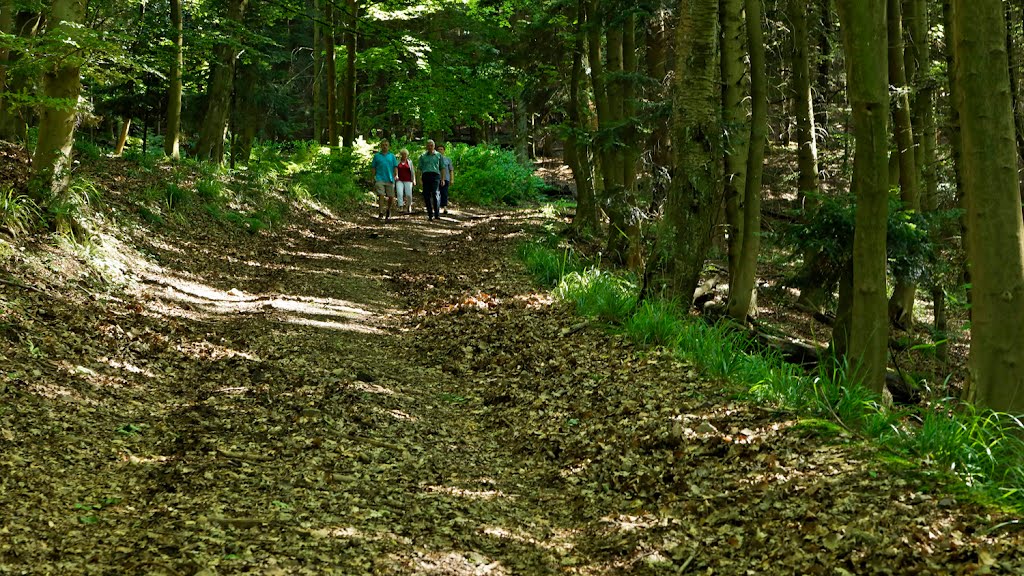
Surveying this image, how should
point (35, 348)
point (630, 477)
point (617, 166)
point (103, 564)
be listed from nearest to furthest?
point (103, 564), point (630, 477), point (35, 348), point (617, 166)

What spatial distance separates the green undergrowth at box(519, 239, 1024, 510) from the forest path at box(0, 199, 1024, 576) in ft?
0.62

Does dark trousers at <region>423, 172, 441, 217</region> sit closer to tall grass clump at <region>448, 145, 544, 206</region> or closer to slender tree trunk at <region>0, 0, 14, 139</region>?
tall grass clump at <region>448, 145, 544, 206</region>

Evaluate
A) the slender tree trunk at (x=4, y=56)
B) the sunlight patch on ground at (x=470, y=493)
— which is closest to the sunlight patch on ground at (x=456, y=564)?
the sunlight patch on ground at (x=470, y=493)

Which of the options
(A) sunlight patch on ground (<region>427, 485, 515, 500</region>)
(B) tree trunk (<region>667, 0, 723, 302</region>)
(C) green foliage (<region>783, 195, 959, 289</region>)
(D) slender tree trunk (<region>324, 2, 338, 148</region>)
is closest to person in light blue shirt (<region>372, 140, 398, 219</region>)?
(D) slender tree trunk (<region>324, 2, 338, 148</region>)

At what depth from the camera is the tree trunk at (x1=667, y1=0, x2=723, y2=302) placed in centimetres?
871

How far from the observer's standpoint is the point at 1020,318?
18.4 ft

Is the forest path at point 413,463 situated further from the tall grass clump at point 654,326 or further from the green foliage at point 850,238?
the green foliage at point 850,238

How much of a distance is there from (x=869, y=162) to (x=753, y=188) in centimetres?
472

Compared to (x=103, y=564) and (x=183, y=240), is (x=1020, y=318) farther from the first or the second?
(x=183, y=240)

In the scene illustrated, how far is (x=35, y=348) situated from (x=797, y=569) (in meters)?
5.85

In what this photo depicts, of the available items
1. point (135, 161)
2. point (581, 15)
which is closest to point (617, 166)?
point (581, 15)

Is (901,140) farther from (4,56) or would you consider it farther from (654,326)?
(4,56)

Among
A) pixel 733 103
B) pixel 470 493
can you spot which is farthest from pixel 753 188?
pixel 470 493

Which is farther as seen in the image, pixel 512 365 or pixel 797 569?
pixel 512 365
